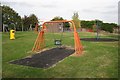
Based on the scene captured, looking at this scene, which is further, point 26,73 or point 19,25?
point 19,25

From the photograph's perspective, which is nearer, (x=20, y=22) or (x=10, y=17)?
(x=10, y=17)

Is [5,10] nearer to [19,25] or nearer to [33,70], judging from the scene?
[19,25]

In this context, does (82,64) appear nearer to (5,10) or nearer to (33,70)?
(33,70)

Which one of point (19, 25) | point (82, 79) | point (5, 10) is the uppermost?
point (5, 10)

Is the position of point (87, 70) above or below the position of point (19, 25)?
below

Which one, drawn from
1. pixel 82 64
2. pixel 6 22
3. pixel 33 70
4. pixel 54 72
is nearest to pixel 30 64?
pixel 33 70

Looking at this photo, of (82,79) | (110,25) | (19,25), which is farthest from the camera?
(110,25)

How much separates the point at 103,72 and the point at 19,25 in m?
40.5

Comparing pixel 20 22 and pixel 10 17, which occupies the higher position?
pixel 10 17

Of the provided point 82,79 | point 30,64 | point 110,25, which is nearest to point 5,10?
point 110,25

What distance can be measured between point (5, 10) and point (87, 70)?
39.1m

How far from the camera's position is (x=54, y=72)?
6762 millimetres

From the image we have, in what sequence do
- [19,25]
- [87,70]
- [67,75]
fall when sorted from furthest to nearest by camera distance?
[19,25] → [87,70] → [67,75]

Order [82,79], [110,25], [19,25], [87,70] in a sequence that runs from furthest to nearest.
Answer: [110,25]
[19,25]
[87,70]
[82,79]
